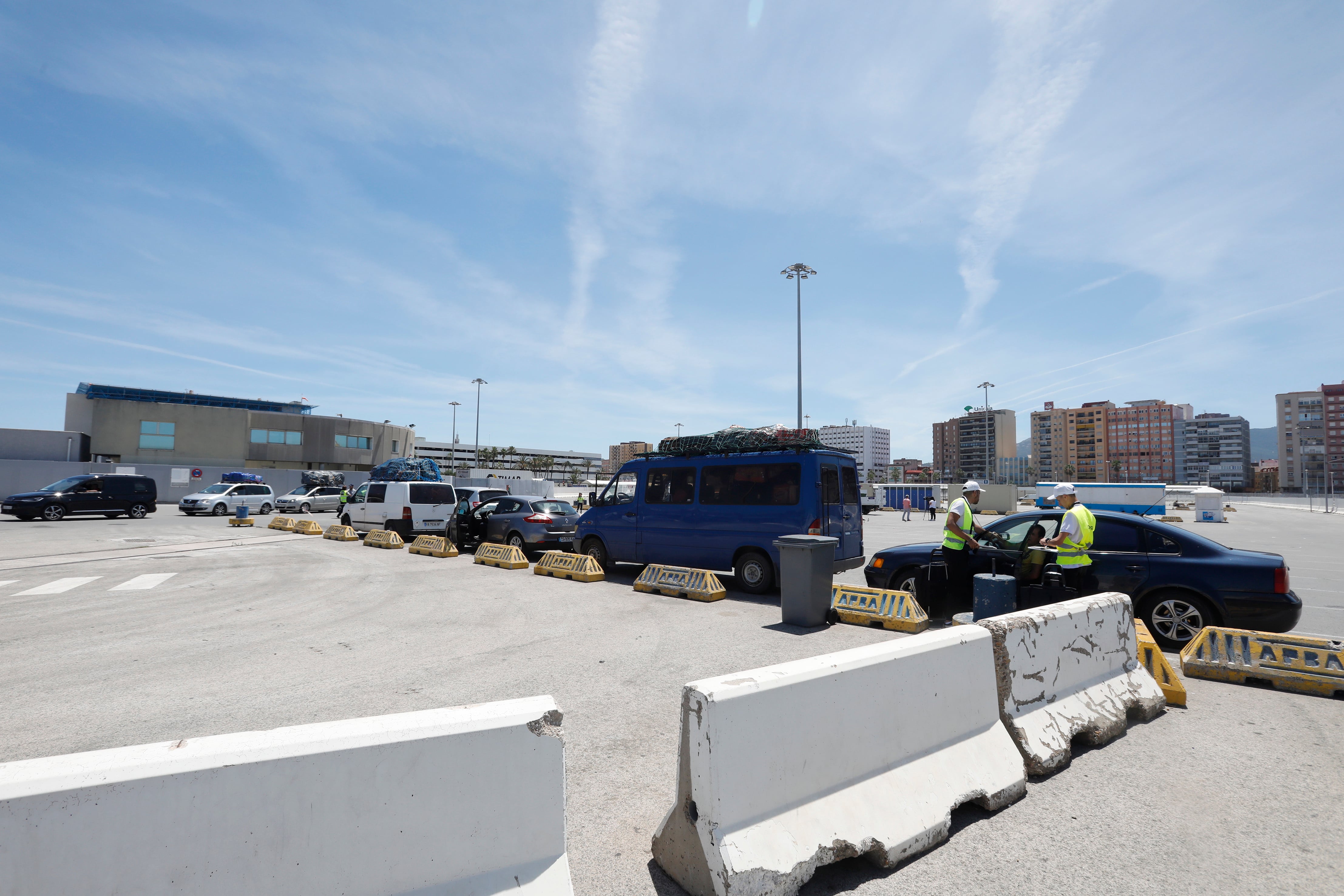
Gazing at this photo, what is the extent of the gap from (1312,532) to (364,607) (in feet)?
121

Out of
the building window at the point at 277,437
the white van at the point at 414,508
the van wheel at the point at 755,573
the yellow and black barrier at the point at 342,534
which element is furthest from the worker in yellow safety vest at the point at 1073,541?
the building window at the point at 277,437

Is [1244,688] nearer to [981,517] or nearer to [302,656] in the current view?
[302,656]

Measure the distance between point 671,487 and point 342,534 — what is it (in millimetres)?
13048

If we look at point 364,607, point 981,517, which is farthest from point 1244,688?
point 981,517

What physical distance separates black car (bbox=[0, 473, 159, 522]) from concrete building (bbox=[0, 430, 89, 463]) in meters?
28.1

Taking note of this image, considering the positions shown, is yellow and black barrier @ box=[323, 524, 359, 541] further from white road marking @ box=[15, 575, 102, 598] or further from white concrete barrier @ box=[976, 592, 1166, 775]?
white concrete barrier @ box=[976, 592, 1166, 775]

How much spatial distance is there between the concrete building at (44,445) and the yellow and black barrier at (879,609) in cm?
6099

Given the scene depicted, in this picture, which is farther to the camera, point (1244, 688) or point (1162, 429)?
point (1162, 429)

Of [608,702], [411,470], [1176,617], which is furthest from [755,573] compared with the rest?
[411,470]

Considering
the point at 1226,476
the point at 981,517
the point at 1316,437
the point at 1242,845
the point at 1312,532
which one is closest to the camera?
the point at 1242,845

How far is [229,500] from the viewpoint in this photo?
3222 cm

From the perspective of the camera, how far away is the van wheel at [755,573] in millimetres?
10578

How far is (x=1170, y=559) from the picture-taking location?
700cm

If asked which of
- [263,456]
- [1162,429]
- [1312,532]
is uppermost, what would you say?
[1162,429]
